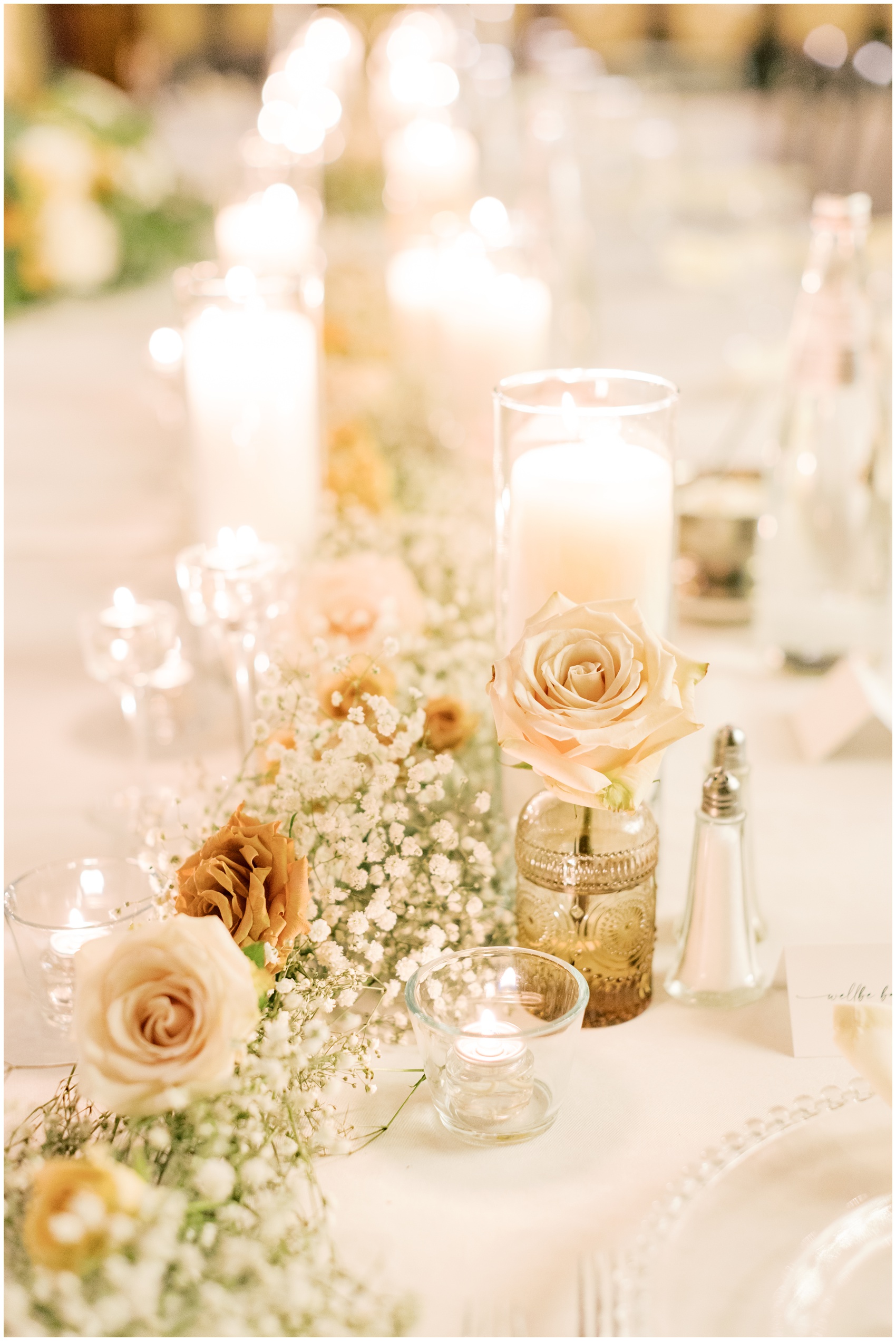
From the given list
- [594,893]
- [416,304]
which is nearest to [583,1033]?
[594,893]

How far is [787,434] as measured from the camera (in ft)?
4.35

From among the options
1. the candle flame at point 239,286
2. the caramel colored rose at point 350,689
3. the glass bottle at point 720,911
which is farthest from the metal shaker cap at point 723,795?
the candle flame at point 239,286

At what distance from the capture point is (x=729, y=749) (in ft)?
2.60

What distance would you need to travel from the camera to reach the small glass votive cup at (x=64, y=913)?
733 mm

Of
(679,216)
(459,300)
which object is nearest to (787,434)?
A: (459,300)

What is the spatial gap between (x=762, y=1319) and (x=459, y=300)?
4.36ft

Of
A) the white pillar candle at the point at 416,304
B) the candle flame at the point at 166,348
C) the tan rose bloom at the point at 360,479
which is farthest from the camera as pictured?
the white pillar candle at the point at 416,304

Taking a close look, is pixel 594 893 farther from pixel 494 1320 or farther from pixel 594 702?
pixel 494 1320

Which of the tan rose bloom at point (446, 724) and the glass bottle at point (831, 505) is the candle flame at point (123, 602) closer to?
the tan rose bloom at point (446, 724)

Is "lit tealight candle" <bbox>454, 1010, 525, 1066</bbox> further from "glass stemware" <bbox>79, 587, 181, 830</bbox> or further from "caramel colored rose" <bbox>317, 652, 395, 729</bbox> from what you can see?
"glass stemware" <bbox>79, 587, 181, 830</bbox>

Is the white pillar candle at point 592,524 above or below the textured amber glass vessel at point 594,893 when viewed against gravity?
above

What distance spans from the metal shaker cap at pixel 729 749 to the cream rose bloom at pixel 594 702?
11 centimetres

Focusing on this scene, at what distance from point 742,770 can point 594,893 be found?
0.12 metres

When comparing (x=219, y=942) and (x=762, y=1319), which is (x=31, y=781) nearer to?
(x=219, y=942)
